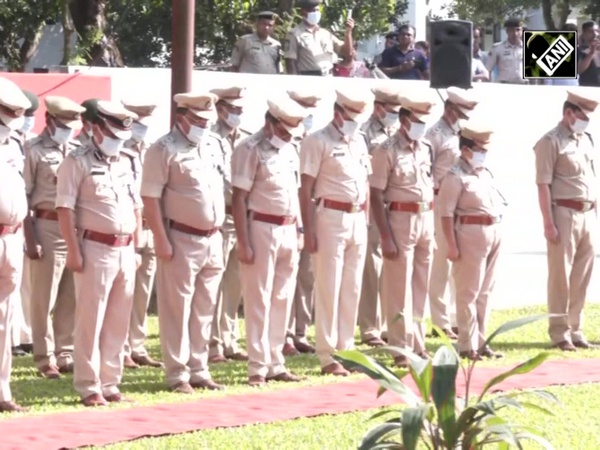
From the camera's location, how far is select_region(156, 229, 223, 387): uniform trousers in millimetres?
11562

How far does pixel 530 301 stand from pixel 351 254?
6.31 meters

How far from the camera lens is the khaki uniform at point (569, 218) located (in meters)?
14.1

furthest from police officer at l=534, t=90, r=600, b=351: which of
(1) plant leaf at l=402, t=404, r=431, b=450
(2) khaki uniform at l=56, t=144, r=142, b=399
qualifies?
(1) plant leaf at l=402, t=404, r=431, b=450

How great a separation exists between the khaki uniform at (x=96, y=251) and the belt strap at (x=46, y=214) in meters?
1.42

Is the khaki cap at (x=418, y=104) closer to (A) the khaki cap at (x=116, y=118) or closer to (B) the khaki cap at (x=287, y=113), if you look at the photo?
(B) the khaki cap at (x=287, y=113)

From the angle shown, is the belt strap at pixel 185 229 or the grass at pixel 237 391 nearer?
the grass at pixel 237 391

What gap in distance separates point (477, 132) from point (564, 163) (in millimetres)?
1248

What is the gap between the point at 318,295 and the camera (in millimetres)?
12617

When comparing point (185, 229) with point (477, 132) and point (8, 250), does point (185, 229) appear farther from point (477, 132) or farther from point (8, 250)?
point (477, 132)

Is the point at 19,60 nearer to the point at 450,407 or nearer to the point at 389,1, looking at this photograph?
the point at 389,1

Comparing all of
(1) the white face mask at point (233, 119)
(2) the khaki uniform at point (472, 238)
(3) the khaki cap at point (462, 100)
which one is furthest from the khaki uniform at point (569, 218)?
(1) the white face mask at point (233, 119)

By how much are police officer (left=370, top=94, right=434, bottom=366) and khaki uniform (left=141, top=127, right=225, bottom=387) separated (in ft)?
5.53

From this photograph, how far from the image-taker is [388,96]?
13.5m

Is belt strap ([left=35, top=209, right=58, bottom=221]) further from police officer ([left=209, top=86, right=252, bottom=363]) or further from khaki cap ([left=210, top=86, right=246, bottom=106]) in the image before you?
khaki cap ([left=210, top=86, right=246, bottom=106])
